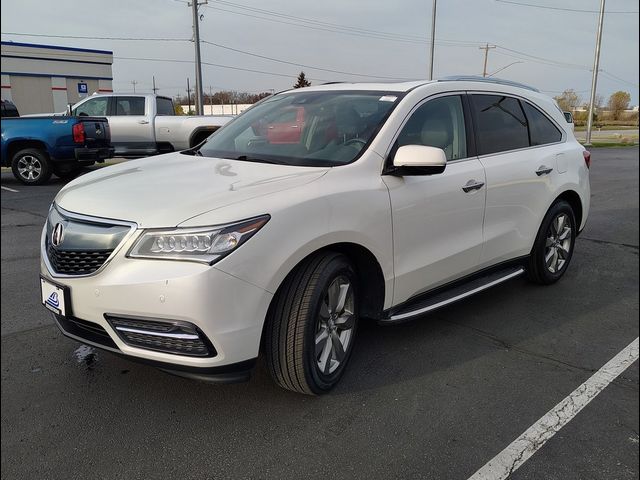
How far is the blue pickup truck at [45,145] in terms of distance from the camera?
1062 cm

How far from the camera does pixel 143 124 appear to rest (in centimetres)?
1320

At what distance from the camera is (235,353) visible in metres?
2.50

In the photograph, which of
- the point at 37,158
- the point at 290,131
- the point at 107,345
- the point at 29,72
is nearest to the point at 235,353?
the point at 107,345

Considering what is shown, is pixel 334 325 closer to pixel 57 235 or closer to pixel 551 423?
pixel 551 423

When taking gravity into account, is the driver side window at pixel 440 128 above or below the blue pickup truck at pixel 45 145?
above

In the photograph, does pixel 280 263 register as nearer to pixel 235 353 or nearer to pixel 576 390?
pixel 235 353

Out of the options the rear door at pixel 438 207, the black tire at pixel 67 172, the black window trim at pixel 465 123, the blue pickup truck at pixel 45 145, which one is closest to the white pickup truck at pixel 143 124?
the black tire at pixel 67 172

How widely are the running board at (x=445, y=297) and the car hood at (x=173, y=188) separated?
1.01 m

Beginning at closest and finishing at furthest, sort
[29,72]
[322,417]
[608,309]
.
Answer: [322,417] < [608,309] < [29,72]

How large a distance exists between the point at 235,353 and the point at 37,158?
32.9 feet

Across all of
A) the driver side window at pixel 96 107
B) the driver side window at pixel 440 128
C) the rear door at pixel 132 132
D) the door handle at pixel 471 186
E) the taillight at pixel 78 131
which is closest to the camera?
the driver side window at pixel 440 128

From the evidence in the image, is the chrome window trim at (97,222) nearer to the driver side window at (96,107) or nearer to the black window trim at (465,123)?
the black window trim at (465,123)

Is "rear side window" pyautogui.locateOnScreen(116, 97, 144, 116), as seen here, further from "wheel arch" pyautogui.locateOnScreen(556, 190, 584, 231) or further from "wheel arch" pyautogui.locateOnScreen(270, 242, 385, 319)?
"wheel arch" pyautogui.locateOnScreen(270, 242, 385, 319)

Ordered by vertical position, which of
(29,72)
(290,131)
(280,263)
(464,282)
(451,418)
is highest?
(29,72)
